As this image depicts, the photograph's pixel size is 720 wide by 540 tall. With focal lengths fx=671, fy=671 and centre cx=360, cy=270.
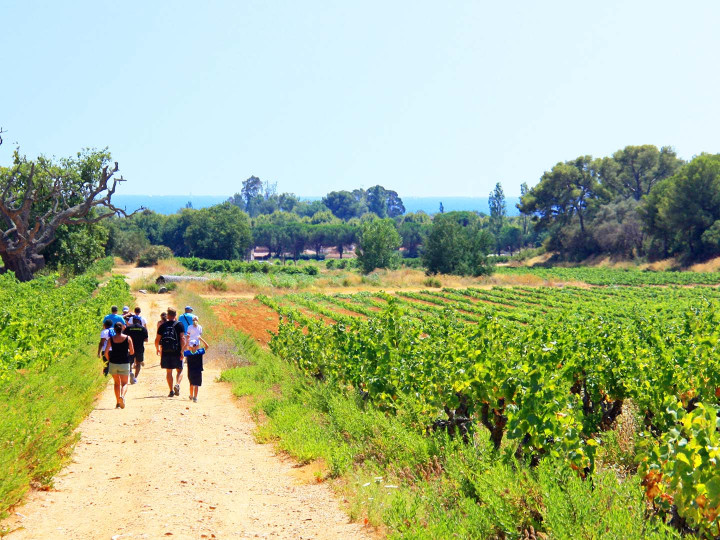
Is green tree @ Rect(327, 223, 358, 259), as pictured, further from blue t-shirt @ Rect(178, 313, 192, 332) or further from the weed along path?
the weed along path

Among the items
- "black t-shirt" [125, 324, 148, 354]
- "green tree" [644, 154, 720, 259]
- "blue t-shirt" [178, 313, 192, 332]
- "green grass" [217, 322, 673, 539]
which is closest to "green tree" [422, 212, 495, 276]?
"green tree" [644, 154, 720, 259]

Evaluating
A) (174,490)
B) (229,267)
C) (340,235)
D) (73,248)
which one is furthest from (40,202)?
(340,235)

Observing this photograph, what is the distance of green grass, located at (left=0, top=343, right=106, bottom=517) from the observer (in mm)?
6555

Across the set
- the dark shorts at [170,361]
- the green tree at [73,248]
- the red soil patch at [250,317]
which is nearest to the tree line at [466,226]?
the green tree at [73,248]

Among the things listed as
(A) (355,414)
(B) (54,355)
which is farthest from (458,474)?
(B) (54,355)

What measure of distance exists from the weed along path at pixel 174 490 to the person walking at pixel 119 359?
0.57 m

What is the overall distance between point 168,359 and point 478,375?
25.2 ft

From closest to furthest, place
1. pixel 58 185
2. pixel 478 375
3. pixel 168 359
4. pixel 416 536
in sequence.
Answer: pixel 416 536, pixel 478 375, pixel 168 359, pixel 58 185

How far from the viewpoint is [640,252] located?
278 feet

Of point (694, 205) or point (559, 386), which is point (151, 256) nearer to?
point (694, 205)

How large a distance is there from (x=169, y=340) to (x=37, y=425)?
212 inches

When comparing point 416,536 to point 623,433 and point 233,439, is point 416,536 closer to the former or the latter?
point 623,433

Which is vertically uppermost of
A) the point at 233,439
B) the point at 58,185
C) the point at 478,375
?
the point at 58,185

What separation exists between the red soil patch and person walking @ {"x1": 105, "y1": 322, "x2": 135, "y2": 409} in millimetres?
13848
